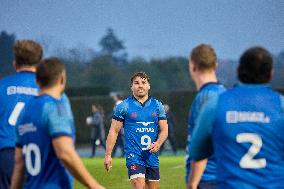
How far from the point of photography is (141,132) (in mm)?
14812

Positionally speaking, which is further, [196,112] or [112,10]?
[112,10]

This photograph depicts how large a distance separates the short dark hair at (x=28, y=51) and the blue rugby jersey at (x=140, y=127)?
5.78 meters

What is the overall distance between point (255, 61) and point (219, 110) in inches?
18.5

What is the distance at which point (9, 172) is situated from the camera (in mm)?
9461

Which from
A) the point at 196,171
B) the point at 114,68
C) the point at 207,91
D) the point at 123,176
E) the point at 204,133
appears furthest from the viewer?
the point at 114,68

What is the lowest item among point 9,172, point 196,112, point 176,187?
point 176,187

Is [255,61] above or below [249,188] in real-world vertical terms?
above

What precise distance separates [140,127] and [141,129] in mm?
36

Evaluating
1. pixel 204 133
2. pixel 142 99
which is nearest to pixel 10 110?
pixel 204 133

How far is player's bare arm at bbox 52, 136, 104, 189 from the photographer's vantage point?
7.47 meters

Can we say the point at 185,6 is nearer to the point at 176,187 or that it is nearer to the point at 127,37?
the point at 127,37

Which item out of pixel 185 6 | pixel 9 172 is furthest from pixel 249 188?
pixel 185 6

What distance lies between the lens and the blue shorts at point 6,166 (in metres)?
9.47

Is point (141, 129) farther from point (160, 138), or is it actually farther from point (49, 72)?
point (49, 72)
